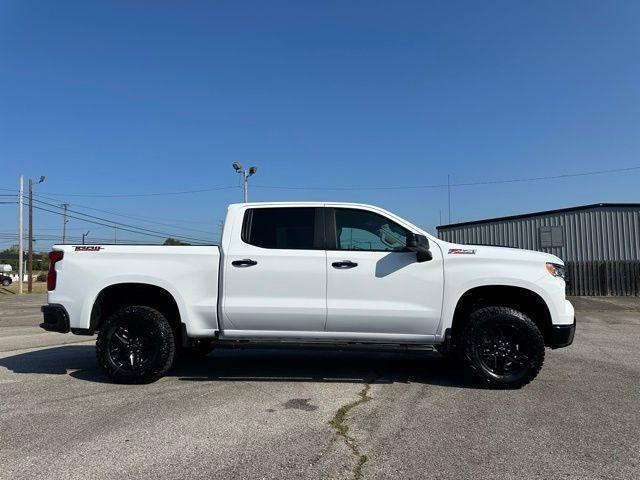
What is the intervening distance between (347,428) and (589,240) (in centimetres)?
2271

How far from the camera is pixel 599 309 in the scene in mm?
16578

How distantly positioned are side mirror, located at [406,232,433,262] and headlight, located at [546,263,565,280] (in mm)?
1298

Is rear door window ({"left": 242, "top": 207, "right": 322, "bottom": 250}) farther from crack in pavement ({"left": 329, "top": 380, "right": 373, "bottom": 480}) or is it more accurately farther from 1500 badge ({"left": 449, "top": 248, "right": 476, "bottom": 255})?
crack in pavement ({"left": 329, "top": 380, "right": 373, "bottom": 480})

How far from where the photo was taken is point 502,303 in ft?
19.6

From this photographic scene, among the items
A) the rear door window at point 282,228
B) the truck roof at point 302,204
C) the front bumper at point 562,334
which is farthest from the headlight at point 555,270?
the rear door window at point 282,228

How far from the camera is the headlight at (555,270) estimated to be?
223 inches

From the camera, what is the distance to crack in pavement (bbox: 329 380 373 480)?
3.63 meters

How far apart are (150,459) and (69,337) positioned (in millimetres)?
7403

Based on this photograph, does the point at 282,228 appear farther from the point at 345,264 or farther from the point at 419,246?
the point at 419,246

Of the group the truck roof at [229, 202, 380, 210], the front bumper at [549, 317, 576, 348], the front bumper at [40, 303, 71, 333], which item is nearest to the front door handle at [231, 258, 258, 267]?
the truck roof at [229, 202, 380, 210]

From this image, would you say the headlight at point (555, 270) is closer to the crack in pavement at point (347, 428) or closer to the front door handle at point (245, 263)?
the crack in pavement at point (347, 428)

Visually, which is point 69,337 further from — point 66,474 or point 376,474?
point 376,474

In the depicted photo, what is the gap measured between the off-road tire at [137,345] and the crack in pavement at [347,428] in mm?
2201

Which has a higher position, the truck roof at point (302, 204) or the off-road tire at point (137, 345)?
the truck roof at point (302, 204)
